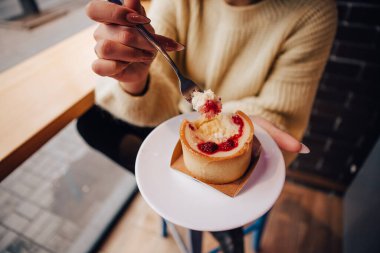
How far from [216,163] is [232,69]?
58cm

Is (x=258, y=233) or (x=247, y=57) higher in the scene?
(x=247, y=57)

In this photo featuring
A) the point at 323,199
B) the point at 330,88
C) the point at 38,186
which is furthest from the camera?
the point at 323,199

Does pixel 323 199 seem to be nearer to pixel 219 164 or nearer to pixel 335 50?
pixel 335 50

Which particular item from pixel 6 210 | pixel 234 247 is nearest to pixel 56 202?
pixel 6 210

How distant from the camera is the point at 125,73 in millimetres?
836

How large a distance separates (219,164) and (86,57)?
82cm

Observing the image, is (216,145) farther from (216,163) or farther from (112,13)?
(112,13)

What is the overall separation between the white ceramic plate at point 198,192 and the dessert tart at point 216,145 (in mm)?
45

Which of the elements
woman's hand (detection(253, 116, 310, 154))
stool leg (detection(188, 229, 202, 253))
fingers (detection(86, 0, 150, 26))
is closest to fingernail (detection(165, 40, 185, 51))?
fingers (detection(86, 0, 150, 26))

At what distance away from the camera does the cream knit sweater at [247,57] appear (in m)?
1.02

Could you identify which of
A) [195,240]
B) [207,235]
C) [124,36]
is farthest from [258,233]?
[124,36]

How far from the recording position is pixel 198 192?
717 mm

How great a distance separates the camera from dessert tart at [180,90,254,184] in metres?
0.75

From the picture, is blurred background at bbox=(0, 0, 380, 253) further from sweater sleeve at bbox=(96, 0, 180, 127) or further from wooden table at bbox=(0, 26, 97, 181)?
sweater sleeve at bbox=(96, 0, 180, 127)
